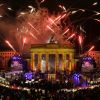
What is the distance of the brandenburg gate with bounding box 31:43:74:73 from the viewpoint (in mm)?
55000

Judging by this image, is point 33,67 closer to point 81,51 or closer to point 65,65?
point 65,65

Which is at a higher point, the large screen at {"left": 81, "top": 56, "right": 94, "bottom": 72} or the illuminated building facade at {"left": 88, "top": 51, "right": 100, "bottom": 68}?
the illuminated building facade at {"left": 88, "top": 51, "right": 100, "bottom": 68}

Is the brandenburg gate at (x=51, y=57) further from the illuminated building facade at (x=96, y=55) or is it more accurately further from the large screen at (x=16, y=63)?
the illuminated building facade at (x=96, y=55)

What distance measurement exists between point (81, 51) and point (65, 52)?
450cm

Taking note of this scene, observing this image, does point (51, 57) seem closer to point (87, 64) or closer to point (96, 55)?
point (87, 64)

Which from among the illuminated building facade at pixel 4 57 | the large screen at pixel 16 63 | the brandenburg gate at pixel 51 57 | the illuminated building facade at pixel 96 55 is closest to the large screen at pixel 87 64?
the brandenburg gate at pixel 51 57

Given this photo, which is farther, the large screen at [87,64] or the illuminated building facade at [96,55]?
the illuminated building facade at [96,55]

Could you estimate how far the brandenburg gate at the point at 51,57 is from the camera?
55000 mm

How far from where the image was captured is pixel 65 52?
2179 inches

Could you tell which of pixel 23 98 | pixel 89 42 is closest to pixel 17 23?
pixel 89 42

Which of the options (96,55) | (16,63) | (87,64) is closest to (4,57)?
(16,63)

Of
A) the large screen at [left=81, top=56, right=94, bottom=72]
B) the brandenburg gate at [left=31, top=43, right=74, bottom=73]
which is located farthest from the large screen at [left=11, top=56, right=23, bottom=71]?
the large screen at [left=81, top=56, right=94, bottom=72]

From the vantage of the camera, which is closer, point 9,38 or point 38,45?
point 38,45

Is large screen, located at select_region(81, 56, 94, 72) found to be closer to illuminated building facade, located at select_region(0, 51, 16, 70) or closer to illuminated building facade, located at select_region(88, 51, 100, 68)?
illuminated building facade, located at select_region(88, 51, 100, 68)
